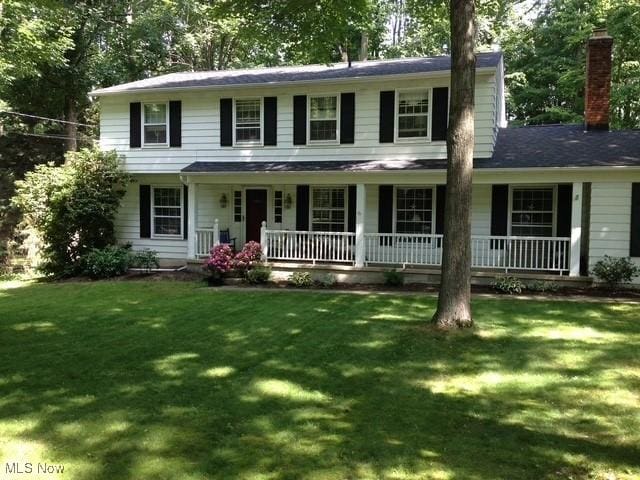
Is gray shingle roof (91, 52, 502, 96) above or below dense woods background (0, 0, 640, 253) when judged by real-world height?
below

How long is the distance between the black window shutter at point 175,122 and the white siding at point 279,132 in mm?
143

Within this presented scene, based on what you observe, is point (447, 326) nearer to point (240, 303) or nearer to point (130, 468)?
point (240, 303)

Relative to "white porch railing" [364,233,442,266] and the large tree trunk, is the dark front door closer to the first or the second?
"white porch railing" [364,233,442,266]

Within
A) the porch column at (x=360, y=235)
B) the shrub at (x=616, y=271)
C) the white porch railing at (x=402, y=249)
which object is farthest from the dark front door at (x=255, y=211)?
the shrub at (x=616, y=271)

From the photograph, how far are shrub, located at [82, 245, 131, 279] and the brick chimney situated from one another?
14218 millimetres

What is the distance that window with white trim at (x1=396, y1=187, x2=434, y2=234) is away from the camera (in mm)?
14414

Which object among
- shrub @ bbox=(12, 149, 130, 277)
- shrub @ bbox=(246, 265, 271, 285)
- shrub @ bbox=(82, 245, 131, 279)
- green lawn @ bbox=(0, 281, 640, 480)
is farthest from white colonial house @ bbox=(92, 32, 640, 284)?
green lawn @ bbox=(0, 281, 640, 480)

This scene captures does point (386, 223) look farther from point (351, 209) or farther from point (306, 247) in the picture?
point (306, 247)

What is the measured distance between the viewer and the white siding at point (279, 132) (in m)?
13.6

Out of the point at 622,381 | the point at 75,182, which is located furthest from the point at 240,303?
the point at 75,182

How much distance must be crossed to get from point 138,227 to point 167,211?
1.14 meters

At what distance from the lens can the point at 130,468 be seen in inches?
155

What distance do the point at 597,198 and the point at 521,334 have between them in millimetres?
5746

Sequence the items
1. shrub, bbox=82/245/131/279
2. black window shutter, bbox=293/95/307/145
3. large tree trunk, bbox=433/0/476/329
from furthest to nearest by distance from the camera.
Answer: black window shutter, bbox=293/95/307/145
shrub, bbox=82/245/131/279
large tree trunk, bbox=433/0/476/329
